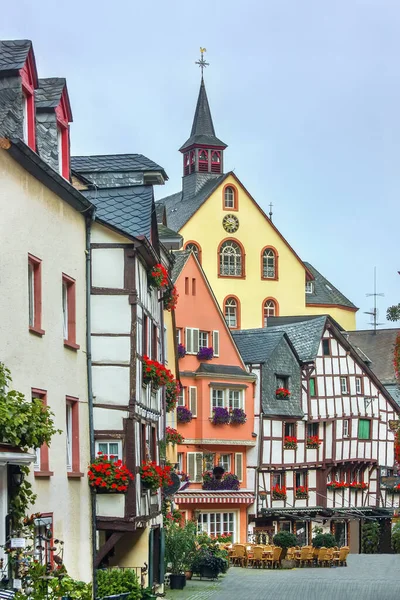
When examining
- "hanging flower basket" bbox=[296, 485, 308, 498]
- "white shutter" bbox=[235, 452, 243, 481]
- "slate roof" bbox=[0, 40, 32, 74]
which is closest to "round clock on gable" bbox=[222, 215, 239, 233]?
"hanging flower basket" bbox=[296, 485, 308, 498]

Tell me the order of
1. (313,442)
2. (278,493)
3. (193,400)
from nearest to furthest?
1. (193,400)
2. (278,493)
3. (313,442)

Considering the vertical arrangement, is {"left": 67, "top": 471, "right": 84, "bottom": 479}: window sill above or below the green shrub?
above

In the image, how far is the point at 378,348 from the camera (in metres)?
86.5

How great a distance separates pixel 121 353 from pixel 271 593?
11598 millimetres

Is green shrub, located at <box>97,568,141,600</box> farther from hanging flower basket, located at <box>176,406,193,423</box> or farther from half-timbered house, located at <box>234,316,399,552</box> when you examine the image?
half-timbered house, located at <box>234,316,399,552</box>

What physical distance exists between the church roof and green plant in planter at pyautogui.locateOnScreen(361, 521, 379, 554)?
3130 cm

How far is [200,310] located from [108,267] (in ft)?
98.5

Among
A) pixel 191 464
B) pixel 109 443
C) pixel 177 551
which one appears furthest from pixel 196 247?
pixel 109 443

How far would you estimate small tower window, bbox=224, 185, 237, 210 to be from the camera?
80.8 metres

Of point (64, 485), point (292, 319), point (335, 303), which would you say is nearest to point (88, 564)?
point (64, 485)

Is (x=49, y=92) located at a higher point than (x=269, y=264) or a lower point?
lower

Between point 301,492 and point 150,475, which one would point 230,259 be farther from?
point 150,475

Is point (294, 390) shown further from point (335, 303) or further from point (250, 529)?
point (335, 303)

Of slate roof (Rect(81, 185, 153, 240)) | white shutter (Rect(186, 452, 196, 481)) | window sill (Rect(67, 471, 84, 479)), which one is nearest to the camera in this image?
window sill (Rect(67, 471, 84, 479))
